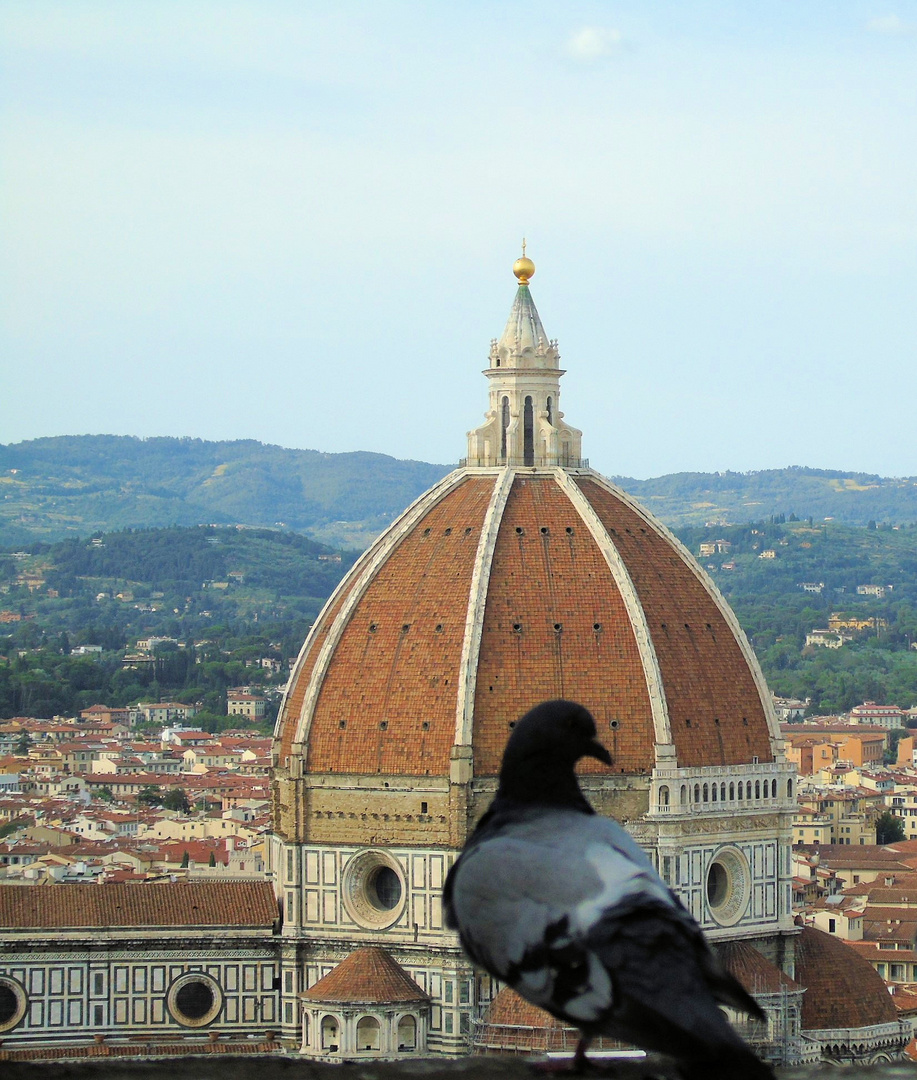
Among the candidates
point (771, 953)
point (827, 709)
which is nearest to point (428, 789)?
point (771, 953)

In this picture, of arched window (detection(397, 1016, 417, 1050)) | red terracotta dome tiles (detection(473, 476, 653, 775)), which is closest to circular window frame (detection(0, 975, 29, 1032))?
arched window (detection(397, 1016, 417, 1050))

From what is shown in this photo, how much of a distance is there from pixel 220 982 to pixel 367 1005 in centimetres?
339

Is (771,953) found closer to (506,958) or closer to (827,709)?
(506,958)

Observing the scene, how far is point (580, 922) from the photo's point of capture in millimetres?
6855

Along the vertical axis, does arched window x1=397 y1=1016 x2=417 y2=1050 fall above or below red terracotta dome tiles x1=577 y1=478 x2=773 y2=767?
below

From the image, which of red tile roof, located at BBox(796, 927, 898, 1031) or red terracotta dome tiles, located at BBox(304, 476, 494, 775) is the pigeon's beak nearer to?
red terracotta dome tiles, located at BBox(304, 476, 494, 775)

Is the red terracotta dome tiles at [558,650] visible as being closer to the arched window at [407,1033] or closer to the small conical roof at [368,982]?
the small conical roof at [368,982]

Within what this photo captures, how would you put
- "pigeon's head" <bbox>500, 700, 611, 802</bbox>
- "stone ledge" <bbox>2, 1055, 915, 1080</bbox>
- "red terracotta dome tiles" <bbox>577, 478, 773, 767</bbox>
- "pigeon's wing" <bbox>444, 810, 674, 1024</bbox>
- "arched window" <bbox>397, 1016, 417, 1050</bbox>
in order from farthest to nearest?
"red terracotta dome tiles" <bbox>577, 478, 773, 767</bbox> → "arched window" <bbox>397, 1016, 417, 1050</bbox> → "pigeon's head" <bbox>500, 700, 611, 802</bbox> → "stone ledge" <bbox>2, 1055, 915, 1080</bbox> → "pigeon's wing" <bbox>444, 810, 674, 1024</bbox>

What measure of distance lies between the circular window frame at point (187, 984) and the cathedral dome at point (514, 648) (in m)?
2.84

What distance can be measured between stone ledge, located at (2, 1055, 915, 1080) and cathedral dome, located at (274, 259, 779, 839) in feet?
117

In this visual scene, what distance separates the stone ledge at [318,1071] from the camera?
721cm

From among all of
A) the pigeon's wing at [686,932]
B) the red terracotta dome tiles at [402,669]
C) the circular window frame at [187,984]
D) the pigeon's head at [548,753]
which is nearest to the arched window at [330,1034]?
the circular window frame at [187,984]

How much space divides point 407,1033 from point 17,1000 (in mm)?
6355

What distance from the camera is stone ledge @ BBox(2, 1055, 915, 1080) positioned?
A: 7215 mm
